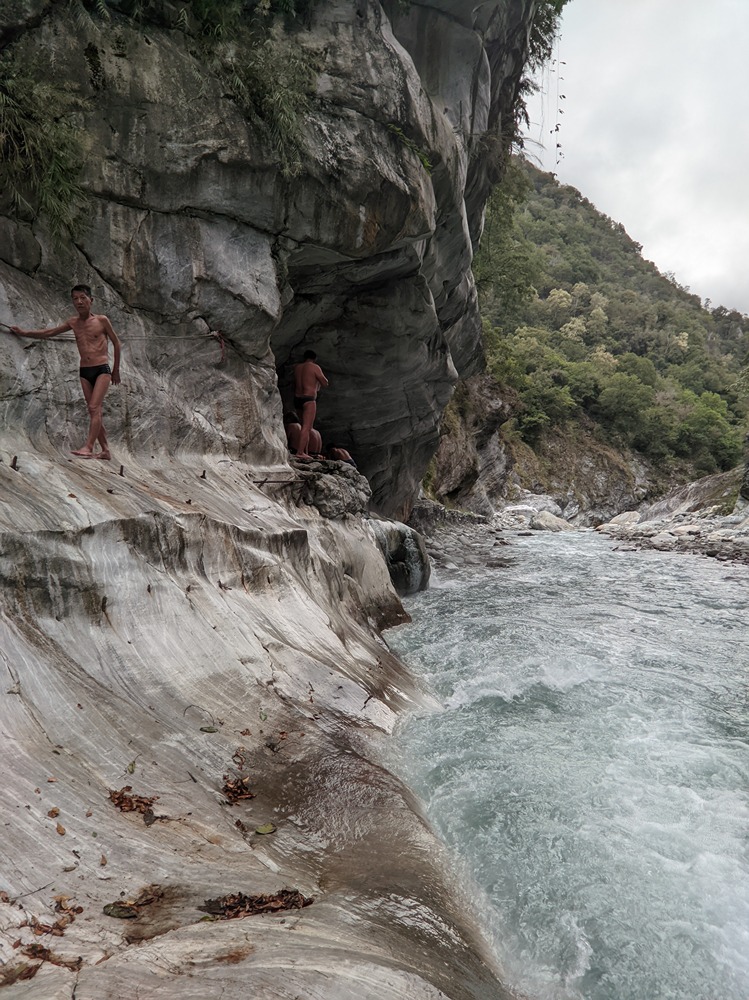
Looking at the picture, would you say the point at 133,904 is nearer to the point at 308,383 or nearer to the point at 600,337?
the point at 308,383

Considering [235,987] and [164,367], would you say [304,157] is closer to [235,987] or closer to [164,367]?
[164,367]

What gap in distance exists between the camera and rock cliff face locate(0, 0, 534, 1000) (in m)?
2.64

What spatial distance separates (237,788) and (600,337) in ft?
251

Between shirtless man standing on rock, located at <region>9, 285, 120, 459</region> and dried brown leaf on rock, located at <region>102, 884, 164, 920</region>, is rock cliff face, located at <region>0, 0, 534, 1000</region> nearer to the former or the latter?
dried brown leaf on rock, located at <region>102, 884, 164, 920</region>

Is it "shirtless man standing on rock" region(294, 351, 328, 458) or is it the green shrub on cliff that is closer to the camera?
the green shrub on cliff

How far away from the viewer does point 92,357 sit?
602 centimetres

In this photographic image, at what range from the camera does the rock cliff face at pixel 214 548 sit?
8.68ft

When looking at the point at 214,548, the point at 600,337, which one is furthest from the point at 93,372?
the point at 600,337

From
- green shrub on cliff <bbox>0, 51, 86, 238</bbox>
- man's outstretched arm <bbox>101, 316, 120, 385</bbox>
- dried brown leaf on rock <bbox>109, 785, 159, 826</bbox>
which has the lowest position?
dried brown leaf on rock <bbox>109, 785, 159, 826</bbox>

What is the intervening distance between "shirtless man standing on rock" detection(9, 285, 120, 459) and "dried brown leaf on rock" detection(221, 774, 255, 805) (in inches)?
138

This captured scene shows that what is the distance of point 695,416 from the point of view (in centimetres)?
5331

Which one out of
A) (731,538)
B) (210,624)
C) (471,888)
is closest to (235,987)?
(471,888)

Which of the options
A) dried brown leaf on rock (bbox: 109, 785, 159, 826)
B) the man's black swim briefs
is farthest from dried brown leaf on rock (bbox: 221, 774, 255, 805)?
the man's black swim briefs

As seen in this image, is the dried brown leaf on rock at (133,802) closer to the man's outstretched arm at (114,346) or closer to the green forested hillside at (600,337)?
the man's outstretched arm at (114,346)
